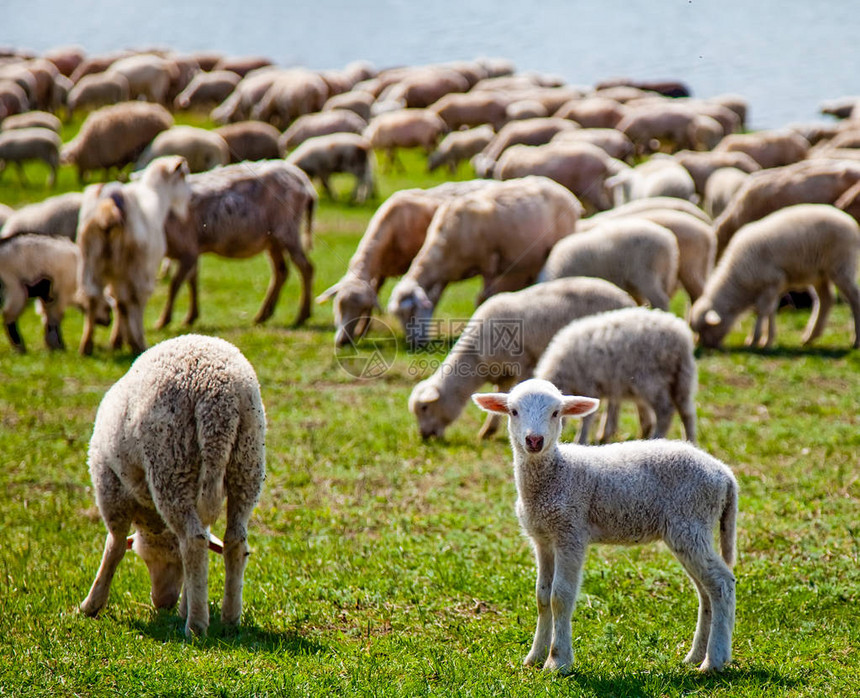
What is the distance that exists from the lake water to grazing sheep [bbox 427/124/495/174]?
258 centimetres

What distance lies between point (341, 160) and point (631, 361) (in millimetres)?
19018

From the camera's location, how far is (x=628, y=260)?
11188mm

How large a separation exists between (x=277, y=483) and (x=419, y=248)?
6.19 m

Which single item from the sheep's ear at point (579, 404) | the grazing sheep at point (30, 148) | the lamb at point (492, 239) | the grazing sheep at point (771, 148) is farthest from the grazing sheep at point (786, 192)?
the grazing sheep at point (30, 148)

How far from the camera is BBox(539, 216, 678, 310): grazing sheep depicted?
1116 cm

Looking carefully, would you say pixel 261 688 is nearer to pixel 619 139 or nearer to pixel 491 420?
pixel 491 420

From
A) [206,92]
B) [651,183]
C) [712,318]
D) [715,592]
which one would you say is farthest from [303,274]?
[206,92]

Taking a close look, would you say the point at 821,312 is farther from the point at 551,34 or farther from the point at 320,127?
the point at 320,127

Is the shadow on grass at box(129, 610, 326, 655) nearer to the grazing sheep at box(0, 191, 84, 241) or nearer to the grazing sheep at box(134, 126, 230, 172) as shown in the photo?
the grazing sheep at box(0, 191, 84, 241)

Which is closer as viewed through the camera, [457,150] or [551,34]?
[551,34]

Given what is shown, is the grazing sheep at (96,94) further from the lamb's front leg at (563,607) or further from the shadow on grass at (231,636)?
the lamb's front leg at (563,607)

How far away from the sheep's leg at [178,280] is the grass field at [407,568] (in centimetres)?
263

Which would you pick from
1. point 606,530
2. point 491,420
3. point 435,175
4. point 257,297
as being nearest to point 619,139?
point 435,175

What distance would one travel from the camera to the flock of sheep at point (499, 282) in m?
4.90
